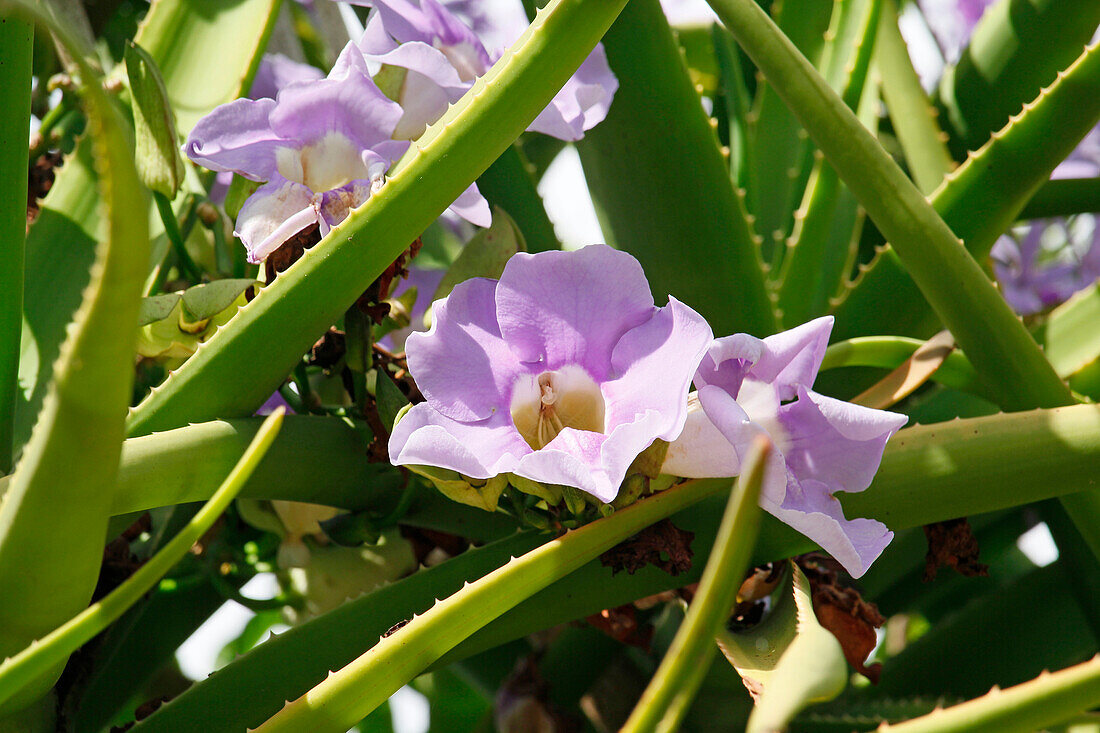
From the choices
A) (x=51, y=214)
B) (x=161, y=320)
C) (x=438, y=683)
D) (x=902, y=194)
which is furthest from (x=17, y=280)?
(x=438, y=683)

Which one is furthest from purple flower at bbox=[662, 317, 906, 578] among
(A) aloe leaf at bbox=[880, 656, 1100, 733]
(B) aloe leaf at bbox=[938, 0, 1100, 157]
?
(B) aloe leaf at bbox=[938, 0, 1100, 157]

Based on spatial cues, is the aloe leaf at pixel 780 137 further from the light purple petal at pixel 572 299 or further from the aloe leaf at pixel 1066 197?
the light purple petal at pixel 572 299

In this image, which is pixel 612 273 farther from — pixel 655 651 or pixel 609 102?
pixel 655 651

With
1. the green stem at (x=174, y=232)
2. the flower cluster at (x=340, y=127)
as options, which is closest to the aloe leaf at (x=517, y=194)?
the flower cluster at (x=340, y=127)

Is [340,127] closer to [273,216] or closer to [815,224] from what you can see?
[273,216]

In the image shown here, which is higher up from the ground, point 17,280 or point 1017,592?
point 17,280

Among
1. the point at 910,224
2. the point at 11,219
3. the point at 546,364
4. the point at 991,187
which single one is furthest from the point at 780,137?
the point at 11,219
